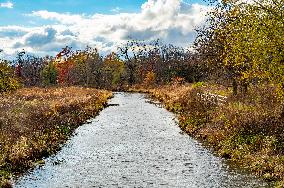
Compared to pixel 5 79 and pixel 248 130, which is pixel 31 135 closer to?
pixel 5 79

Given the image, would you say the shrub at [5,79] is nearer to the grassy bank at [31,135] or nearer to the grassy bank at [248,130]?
the grassy bank at [31,135]

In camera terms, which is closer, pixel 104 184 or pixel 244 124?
pixel 104 184

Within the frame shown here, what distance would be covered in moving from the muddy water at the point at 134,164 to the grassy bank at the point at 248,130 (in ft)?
2.99

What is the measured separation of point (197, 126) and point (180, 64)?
79358 millimetres

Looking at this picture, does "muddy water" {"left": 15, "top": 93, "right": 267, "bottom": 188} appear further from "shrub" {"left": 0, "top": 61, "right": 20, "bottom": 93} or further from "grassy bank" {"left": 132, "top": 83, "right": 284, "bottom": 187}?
"shrub" {"left": 0, "top": 61, "right": 20, "bottom": 93}

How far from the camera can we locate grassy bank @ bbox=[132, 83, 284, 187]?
69.7 ft

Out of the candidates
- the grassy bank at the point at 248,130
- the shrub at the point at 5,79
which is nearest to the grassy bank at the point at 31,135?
the shrub at the point at 5,79

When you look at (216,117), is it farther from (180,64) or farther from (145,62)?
(145,62)

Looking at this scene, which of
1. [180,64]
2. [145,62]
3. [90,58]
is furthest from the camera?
[145,62]

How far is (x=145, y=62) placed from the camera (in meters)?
145

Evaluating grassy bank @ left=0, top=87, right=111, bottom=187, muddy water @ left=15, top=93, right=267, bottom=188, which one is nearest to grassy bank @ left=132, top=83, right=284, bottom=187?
muddy water @ left=15, top=93, right=267, bottom=188

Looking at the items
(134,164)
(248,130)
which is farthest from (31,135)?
(248,130)

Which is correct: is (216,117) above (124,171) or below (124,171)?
above

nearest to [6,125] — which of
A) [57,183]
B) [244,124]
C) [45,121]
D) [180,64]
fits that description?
[45,121]
